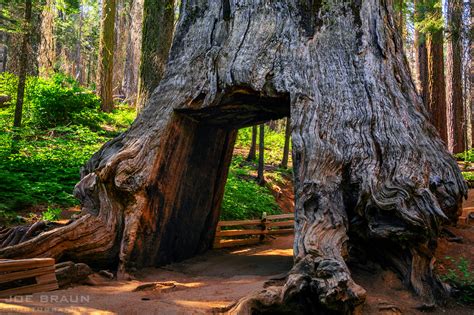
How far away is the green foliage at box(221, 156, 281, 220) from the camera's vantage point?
11297 millimetres

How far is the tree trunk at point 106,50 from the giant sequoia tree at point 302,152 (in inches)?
416

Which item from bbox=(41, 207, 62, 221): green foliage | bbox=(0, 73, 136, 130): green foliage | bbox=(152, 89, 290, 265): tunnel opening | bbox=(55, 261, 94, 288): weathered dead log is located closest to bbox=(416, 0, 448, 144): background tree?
bbox=(152, 89, 290, 265): tunnel opening

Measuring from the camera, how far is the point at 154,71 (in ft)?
37.3

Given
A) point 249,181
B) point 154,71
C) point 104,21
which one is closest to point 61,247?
point 154,71

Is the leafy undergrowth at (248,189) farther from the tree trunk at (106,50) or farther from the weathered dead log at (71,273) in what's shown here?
the tree trunk at (106,50)

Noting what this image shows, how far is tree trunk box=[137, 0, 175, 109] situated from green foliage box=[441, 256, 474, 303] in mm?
8078

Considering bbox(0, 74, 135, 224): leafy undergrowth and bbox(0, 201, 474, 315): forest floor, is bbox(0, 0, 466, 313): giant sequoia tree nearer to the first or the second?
bbox(0, 201, 474, 315): forest floor

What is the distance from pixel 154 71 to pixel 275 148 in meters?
11.1

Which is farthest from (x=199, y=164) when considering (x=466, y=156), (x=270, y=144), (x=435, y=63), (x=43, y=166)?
(x=270, y=144)

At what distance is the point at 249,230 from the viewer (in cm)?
1030

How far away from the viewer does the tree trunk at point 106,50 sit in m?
17.3

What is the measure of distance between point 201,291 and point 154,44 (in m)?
7.86

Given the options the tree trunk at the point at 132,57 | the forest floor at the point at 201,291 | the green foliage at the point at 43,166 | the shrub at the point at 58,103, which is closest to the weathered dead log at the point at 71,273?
the forest floor at the point at 201,291

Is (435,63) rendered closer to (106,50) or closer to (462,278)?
(462,278)
